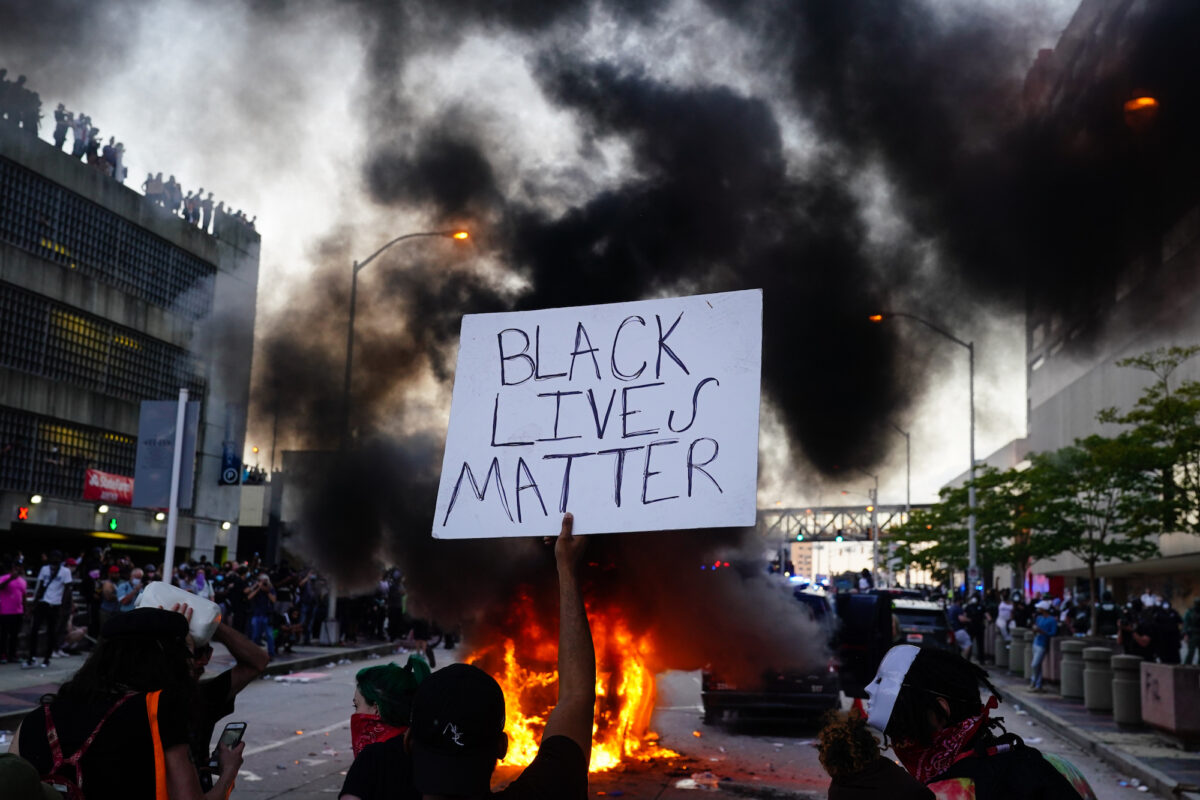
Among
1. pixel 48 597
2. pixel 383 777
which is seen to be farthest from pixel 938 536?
pixel 383 777

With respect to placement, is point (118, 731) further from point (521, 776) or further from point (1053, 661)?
Answer: point (1053, 661)

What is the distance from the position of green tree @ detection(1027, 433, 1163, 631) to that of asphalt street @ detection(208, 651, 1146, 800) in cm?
560

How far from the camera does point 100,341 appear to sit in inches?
1340

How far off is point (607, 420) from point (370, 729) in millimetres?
1168

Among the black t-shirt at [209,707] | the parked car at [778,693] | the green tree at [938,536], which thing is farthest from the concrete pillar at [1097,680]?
the green tree at [938,536]

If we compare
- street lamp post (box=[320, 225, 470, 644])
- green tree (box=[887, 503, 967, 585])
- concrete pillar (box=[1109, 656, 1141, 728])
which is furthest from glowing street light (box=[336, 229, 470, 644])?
green tree (box=[887, 503, 967, 585])

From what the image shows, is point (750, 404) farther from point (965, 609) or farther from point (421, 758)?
point (965, 609)

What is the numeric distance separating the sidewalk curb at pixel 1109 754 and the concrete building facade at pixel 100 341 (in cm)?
1903

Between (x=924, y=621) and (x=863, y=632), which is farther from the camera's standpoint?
(x=924, y=621)

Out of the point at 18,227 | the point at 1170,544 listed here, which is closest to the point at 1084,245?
the point at 1170,544

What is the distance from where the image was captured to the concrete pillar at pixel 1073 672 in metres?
18.1

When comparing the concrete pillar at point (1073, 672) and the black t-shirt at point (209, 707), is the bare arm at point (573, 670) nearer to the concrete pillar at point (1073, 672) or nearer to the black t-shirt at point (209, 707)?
the black t-shirt at point (209, 707)

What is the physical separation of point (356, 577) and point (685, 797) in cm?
927

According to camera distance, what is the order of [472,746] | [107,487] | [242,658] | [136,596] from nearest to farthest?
[472,746] < [242,658] < [136,596] < [107,487]
